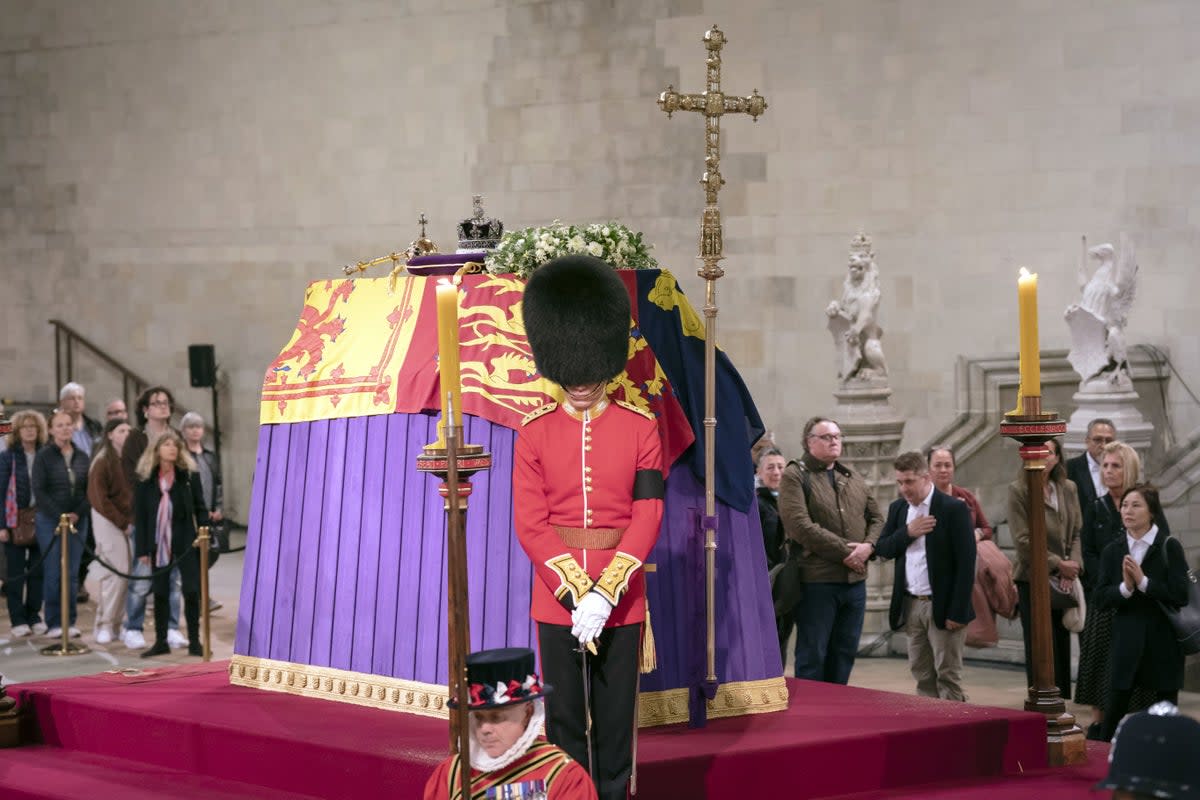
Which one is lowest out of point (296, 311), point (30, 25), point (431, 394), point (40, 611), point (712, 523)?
point (40, 611)

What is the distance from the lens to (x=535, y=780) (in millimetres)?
4168

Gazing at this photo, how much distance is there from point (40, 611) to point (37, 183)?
27.7ft

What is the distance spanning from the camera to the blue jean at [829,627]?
7.88m

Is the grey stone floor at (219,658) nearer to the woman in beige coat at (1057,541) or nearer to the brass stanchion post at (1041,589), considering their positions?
the woman in beige coat at (1057,541)

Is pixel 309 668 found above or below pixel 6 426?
below

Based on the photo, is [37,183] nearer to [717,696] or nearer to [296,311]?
[296,311]

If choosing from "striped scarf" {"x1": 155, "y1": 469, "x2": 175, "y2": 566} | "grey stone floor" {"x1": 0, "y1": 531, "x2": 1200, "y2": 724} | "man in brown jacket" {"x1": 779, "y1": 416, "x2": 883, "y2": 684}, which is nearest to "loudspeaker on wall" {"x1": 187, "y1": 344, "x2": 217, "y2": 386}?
"grey stone floor" {"x1": 0, "y1": 531, "x2": 1200, "y2": 724}

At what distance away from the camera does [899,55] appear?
13.8m

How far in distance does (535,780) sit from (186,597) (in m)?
6.61

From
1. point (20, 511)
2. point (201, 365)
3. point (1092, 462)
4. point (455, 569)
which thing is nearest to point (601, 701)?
point (455, 569)

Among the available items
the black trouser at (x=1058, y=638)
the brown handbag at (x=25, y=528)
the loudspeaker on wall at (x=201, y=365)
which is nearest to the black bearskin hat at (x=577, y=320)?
the black trouser at (x=1058, y=638)

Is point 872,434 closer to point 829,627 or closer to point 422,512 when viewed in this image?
point 829,627

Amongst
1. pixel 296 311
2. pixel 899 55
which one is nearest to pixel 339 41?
pixel 296 311

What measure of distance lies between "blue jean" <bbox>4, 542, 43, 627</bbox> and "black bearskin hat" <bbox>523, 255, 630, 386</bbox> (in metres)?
7.14
